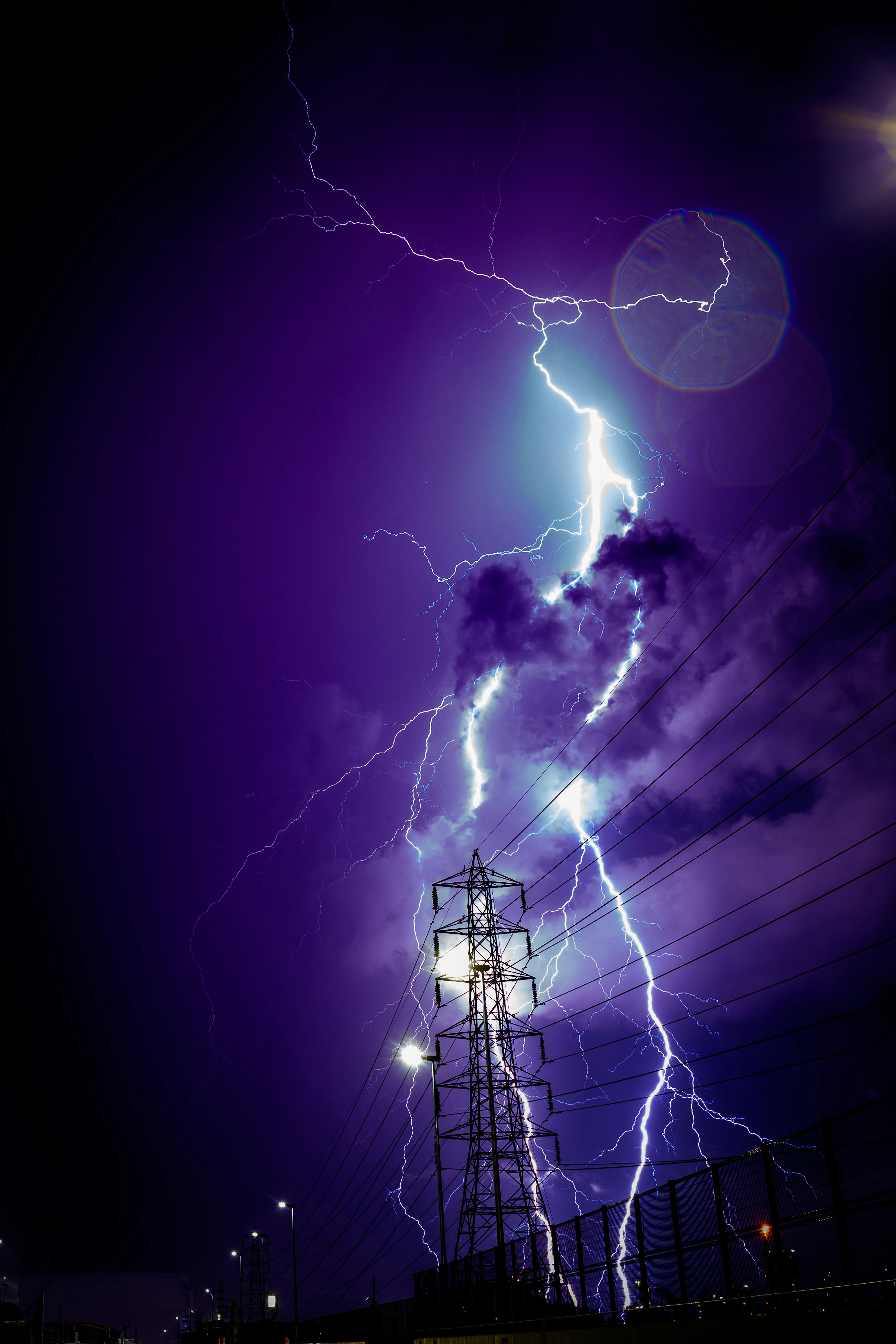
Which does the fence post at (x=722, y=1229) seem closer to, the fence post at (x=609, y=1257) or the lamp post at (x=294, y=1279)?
the fence post at (x=609, y=1257)

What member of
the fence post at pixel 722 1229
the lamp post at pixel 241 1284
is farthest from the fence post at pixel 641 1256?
the lamp post at pixel 241 1284

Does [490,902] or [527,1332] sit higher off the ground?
[490,902]

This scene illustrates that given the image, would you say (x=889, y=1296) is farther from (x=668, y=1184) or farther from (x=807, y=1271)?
(x=668, y=1184)

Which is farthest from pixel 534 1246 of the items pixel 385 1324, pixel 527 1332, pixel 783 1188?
pixel 385 1324

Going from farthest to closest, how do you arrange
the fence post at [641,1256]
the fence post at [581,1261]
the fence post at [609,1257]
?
the fence post at [581,1261] < the fence post at [609,1257] < the fence post at [641,1256]

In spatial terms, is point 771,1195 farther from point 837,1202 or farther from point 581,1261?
point 581,1261

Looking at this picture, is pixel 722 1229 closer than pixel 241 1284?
Yes

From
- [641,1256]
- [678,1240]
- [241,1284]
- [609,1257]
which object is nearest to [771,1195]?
[678,1240]
